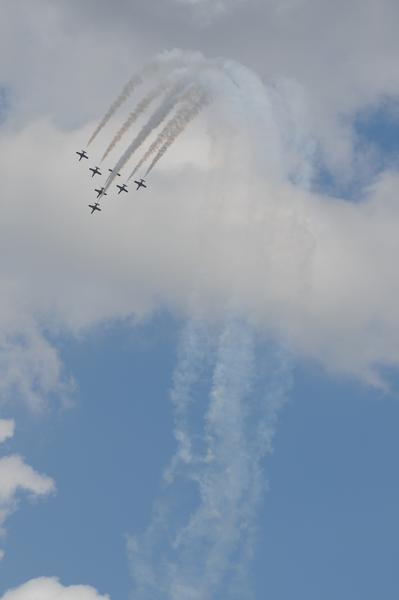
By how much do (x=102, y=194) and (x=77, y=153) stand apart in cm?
1131

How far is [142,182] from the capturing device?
135875mm

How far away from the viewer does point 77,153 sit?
469 feet

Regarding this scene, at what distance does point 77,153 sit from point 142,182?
1236cm

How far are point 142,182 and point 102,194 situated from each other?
17.6ft

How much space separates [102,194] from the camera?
134 metres
